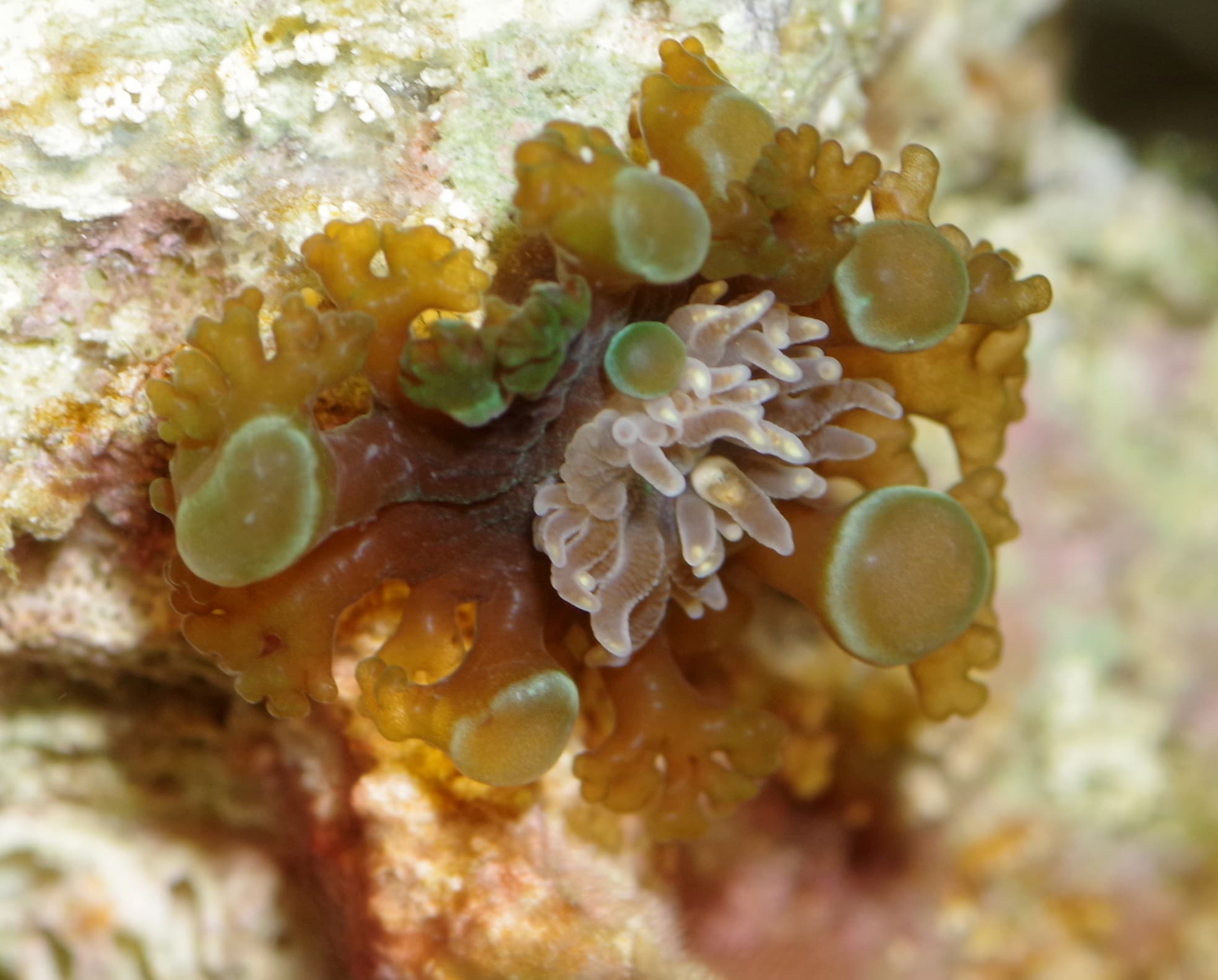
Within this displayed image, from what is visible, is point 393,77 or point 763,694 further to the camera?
point 763,694

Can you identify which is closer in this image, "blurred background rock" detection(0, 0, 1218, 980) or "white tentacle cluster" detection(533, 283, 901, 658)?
"white tentacle cluster" detection(533, 283, 901, 658)

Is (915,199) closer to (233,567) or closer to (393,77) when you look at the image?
(393,77)

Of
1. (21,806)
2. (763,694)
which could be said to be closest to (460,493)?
(763,694)

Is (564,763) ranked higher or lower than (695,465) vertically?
lower

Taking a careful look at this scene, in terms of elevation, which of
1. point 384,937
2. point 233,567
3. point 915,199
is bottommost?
point 384,937

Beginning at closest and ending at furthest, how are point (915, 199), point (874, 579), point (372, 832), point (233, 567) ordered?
point (233, 567), point (874, 579), point (915, 199), point (372, 832)

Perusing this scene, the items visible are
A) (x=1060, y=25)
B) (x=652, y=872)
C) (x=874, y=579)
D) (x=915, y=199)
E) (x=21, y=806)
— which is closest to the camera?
(x=874, y=579)

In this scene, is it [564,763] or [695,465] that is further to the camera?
[564,763]

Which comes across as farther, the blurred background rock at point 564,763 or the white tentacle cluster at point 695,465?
the blurred background rock at point 564,763
